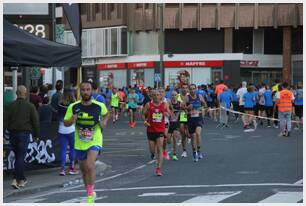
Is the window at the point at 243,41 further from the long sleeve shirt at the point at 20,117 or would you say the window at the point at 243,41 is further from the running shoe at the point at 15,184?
the running shoe at the point at 15,184

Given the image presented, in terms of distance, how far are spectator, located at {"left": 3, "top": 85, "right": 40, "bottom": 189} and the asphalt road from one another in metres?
0.70

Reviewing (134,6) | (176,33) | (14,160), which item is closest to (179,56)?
(176,33)

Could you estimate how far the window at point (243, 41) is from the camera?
57.8m

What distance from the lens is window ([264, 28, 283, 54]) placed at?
192 feet

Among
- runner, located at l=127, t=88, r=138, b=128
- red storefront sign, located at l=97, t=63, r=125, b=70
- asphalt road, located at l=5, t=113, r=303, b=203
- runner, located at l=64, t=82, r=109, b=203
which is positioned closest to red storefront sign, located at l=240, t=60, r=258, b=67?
red storefront sign, located at l=97, t=63, r=125, b=70

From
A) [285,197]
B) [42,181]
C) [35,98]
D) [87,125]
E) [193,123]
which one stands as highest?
[35,98]

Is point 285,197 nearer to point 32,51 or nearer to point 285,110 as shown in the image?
point 32,51

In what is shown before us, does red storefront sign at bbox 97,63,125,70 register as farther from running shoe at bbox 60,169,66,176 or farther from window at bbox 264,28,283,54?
running shoe at bbox 60,169,66,176

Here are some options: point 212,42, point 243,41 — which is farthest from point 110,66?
point 243,41

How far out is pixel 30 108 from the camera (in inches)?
487

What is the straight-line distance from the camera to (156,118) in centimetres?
1445

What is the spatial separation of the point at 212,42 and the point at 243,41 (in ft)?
7.87

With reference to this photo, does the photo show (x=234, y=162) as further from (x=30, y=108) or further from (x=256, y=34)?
(x=256, y=34)

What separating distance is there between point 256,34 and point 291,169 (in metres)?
44.5
